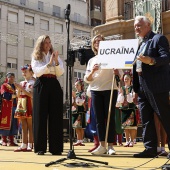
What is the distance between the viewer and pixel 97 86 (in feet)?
17.9

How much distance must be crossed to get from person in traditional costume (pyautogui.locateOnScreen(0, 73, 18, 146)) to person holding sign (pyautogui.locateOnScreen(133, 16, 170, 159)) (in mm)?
3929

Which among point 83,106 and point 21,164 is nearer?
point 21,164

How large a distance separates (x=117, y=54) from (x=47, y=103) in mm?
1223

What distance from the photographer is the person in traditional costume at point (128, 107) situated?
798 centimetres

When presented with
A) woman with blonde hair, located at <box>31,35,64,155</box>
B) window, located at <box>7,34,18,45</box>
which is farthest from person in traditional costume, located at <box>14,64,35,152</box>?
window, located at <box>7,34,18,45</box>

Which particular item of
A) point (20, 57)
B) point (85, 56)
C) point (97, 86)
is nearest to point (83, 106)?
point (85, 56)

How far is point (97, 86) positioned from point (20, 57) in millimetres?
33373

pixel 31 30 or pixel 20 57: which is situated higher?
pixel 31 30

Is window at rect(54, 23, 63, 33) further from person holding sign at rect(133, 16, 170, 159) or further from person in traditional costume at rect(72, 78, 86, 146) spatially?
person holding sign at rect(133, 16, 170, 159)

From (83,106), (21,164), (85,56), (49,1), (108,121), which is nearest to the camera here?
(21,164)

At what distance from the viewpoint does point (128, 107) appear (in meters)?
8.06

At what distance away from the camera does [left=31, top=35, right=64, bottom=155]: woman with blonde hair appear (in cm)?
532

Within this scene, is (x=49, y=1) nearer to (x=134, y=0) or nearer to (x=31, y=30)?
(x=31, y=30)

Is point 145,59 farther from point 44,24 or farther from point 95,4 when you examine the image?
point 95,4
